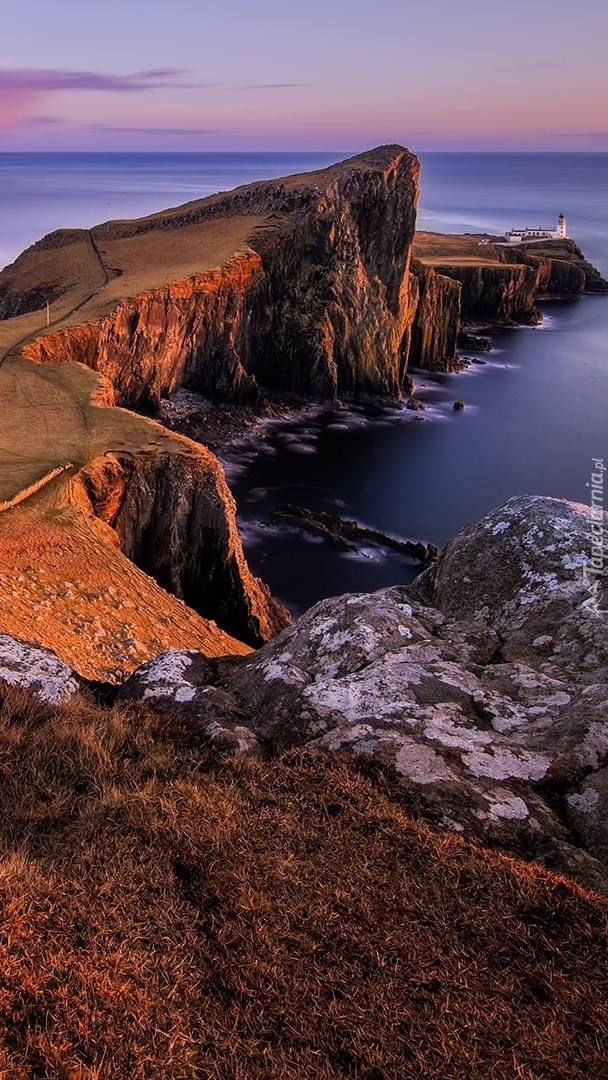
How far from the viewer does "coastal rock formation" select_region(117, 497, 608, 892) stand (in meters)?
5.92

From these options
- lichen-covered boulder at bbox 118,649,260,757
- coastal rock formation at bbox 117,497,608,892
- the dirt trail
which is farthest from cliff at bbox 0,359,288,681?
coastal rock formation at bbox 117,497,608,892

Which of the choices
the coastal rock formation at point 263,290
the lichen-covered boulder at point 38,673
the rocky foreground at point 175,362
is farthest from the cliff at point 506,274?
the lichen-covered boulder at point 38,673

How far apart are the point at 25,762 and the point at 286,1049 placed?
3.20 m

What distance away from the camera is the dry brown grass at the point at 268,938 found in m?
3.86

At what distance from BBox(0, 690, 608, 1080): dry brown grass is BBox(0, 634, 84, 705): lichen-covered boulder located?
1.37 m

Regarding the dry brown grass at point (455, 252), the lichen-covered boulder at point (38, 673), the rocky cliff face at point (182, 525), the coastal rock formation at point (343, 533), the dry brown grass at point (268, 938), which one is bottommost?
the coastal rock formation at point (343, 533)

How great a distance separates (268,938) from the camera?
14.9 ft

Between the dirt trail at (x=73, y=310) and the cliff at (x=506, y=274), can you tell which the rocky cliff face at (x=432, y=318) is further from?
the dirt trail at (x=73, y=310)

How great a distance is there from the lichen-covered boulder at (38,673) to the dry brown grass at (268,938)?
4.49 ft

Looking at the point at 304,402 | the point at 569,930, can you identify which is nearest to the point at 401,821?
the point at 569,930

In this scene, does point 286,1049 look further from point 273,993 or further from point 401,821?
point 401,821

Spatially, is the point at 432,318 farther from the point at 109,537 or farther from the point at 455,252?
the point at 109,537

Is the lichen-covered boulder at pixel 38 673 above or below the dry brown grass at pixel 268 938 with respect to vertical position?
below

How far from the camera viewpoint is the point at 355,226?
6091 centimetres
